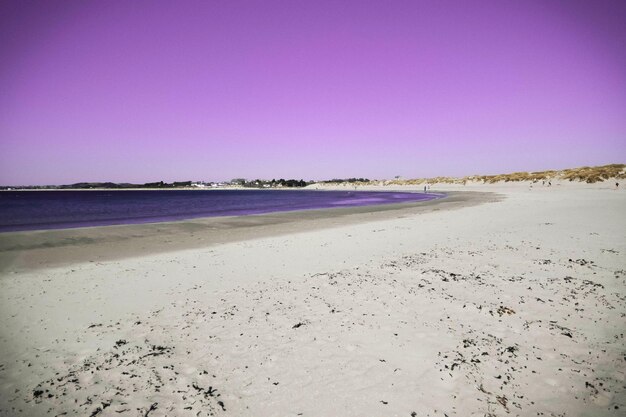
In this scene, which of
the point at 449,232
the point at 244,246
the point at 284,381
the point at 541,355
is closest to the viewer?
the point at 284,381

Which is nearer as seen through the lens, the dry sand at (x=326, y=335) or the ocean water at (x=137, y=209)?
the dry sand at (x=326, y=335)

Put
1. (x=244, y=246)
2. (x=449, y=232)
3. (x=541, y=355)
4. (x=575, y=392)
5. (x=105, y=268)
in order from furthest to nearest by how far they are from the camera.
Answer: (x=449, y=232), (x=244, y=246), (x=105, y=268), (x=541, y=355), (x=575, y=392)

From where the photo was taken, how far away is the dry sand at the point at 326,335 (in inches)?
144

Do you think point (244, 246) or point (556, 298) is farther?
point (244, 246)

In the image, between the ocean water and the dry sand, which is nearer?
the dry sand

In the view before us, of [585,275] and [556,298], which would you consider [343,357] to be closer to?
[556,298]

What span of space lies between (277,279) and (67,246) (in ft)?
41.4

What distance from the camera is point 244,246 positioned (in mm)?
12805

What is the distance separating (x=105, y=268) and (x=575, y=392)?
1215cm

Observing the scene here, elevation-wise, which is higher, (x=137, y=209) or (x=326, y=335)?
(x=326, y=335)

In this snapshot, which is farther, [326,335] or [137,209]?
[137,209]

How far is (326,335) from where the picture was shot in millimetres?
5094

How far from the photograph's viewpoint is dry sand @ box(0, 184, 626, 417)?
12.0ft

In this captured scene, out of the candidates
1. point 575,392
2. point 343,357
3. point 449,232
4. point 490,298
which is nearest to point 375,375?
point 343,357
